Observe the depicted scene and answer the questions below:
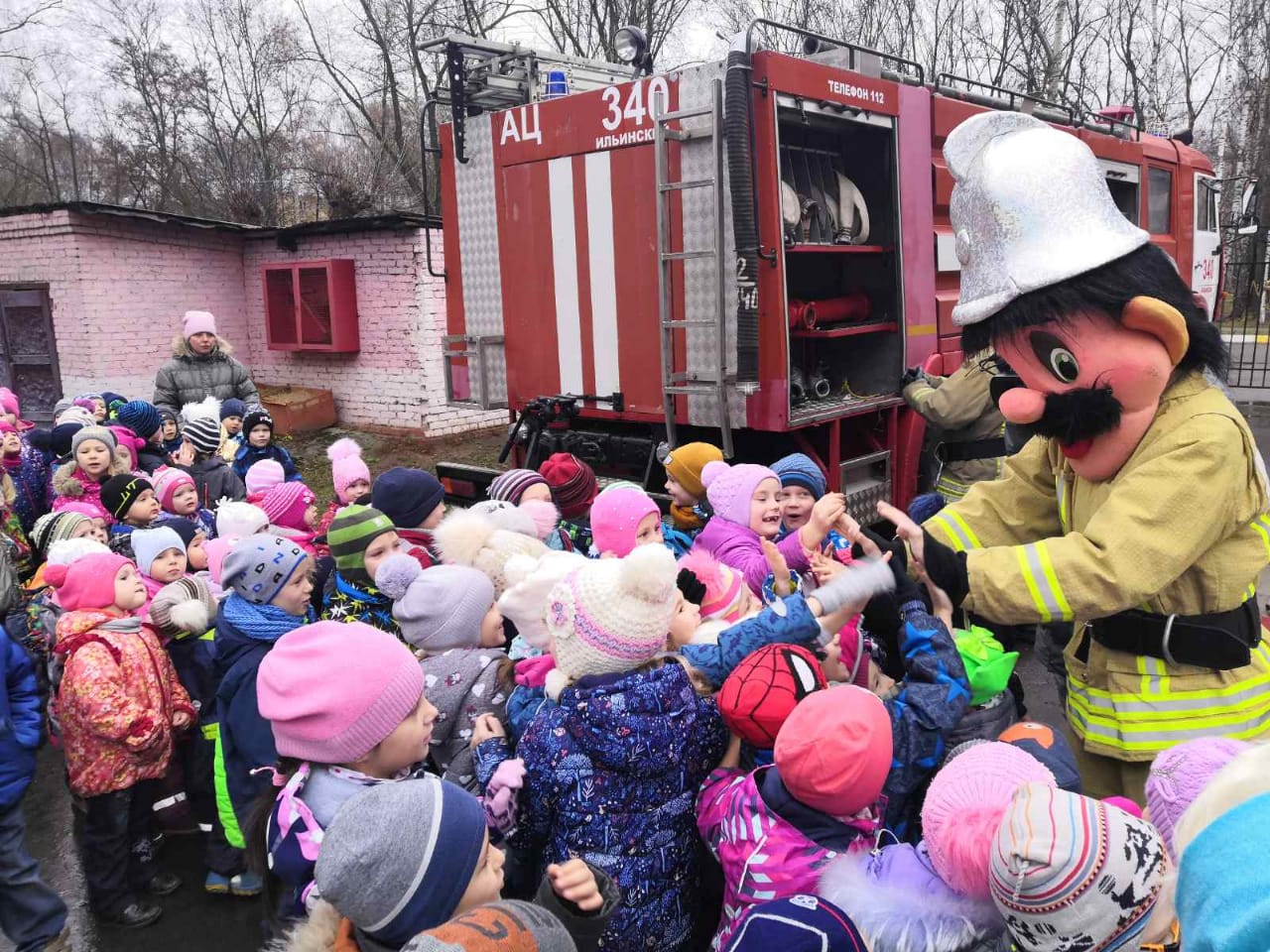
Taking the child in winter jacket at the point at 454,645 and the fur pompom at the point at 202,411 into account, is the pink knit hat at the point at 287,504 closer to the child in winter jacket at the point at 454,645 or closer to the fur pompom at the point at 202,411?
the fur pompom at the point at 202,411

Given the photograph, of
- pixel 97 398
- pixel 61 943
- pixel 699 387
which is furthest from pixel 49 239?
pixel 61 943

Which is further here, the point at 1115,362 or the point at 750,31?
the point at 750,31

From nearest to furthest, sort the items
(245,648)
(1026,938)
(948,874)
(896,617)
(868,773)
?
(1026,938) < (948,874) < (868,773) < (896,617) < (245,648)

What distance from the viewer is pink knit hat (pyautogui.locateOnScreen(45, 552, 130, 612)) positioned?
335 cm

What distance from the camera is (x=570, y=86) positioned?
6.59 m

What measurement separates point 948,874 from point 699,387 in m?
A: 3.90

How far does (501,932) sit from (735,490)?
2349mm

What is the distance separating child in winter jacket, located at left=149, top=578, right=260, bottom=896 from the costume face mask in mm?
2997

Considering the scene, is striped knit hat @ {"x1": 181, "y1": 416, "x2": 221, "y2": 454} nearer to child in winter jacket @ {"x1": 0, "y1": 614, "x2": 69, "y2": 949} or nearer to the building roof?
child in winter jacket @ {"x1": 0, "y1": 614, "x2": 69, "y2": 949}

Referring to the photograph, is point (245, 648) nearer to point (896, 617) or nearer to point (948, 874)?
point (896, 617)

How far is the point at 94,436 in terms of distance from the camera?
16.2 feet

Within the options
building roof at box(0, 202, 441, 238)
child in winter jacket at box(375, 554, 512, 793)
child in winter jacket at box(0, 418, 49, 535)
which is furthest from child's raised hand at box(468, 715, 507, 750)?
building roof at box(0, 202, 441, 238)

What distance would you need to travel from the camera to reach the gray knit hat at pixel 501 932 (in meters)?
1.27

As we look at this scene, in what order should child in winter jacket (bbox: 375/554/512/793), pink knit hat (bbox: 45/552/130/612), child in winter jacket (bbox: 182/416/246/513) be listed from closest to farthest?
1. child in winter jacket (bbox: 375/554/512/793)
2. pink knit hat (bbox: 45/552/130/612)
3. child in winter jacket (bbox: 182/416/246/513)
